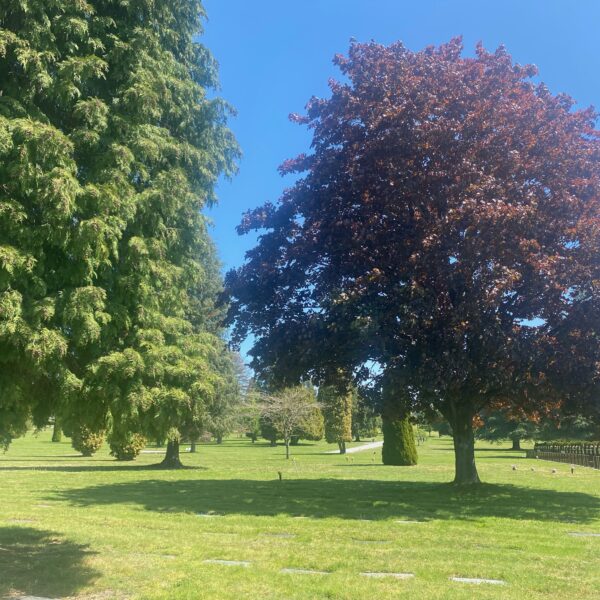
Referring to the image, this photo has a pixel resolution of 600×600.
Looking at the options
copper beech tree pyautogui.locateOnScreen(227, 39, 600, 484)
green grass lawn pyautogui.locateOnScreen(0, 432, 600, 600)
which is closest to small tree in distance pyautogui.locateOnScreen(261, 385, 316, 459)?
green grass lawn pyautogui.locateOnScreen(0, 432, 600, 600)

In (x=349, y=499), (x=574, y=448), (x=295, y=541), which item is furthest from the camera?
(x=574, y=448)

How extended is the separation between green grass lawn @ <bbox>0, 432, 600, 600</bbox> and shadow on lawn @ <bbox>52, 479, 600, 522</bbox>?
0.16 feet

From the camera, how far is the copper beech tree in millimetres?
11766

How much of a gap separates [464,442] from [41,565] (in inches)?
436

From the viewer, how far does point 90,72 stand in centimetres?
509

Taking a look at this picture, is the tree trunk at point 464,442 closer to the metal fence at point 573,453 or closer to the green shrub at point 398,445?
the green shrub at point 398,445

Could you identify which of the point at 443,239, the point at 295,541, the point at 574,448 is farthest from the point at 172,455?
the point at 574,448

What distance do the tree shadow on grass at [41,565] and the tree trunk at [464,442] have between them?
10063 millimetres

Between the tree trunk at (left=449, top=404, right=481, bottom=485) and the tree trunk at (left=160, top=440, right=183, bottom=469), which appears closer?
the tree trunk at (left=449, top=404, right=481, bottom=485)

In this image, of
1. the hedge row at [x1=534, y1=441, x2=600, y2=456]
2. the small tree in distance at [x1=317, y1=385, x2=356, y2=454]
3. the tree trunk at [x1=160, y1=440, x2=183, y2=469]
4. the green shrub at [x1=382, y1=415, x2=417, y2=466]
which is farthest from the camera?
the small tree in distance at [x1=317, y1=385, x2=356, y2=454]

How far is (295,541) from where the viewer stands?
8.12m

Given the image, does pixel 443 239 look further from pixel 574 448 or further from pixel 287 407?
pixel 287 407

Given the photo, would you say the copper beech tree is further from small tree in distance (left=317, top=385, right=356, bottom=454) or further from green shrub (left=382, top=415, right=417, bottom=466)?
small tree in distance (left=317, top=385, right=356, bottom=454)

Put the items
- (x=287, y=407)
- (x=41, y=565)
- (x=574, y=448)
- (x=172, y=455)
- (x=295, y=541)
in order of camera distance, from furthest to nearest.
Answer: (x=287, y=407) → (x=574, y=448) → (x=172, y=455) → (x=295, y=541) → (x=41, y=565)
